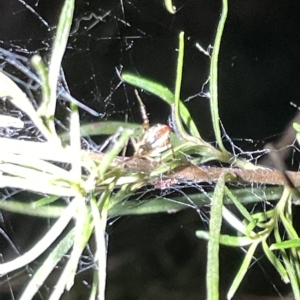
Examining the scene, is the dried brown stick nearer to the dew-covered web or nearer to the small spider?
the small spider

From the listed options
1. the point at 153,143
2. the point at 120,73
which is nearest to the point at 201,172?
the point at 153,143

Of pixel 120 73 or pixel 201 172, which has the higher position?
pixel 120 73

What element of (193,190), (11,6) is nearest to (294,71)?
(193,190)

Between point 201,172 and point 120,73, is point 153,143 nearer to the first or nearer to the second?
point 201,172

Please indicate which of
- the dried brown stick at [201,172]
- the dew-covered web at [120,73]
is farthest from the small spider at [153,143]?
the dew-covered web at [120,73]

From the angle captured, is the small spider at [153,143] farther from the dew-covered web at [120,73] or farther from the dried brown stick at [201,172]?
the dew-covered web at [120,73]

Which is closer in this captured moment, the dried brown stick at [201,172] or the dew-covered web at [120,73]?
the dried brown stick at [201,172]

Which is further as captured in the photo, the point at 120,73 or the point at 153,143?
the point at 120,73

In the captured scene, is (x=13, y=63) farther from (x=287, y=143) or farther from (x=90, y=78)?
(x=287, y=143)
